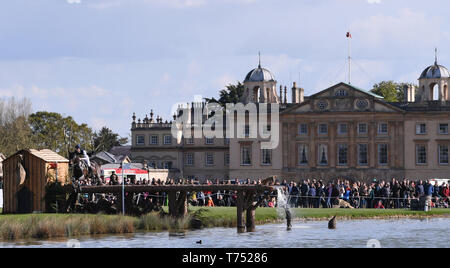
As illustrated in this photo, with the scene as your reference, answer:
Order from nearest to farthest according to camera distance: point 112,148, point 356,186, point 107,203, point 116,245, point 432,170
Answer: point 116,245 < point 107,203 < point 356,186 < point 432,170 < point 112,148

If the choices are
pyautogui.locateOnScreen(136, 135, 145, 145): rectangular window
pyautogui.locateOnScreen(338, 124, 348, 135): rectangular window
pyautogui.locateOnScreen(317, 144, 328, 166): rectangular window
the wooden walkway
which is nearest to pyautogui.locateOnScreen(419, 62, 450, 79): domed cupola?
pyautogui.locateOnScreen(338, 124, 348, 135): rectangular window

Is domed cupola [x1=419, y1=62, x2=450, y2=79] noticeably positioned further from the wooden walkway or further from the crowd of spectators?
the wooden walkway

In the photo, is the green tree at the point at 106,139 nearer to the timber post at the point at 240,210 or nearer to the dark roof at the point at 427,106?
the dark roof at the point at 427,106

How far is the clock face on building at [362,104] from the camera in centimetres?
9362

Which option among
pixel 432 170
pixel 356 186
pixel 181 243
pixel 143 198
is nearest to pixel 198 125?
pixel 432 170

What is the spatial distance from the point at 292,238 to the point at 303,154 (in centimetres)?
5637

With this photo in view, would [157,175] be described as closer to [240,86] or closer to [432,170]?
[432,170]

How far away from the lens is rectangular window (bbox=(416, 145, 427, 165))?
302 ft

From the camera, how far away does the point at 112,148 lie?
381 feet

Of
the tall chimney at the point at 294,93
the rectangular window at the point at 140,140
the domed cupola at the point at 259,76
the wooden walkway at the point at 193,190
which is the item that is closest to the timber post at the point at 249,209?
the wooden walkway at the point at 193,190

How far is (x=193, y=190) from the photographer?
43.9 metres

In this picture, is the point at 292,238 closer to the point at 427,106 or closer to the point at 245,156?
the point at 427,106

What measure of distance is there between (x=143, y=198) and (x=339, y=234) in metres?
9.80

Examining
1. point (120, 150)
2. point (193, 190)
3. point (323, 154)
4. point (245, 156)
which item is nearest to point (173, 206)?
point (193, 190)
